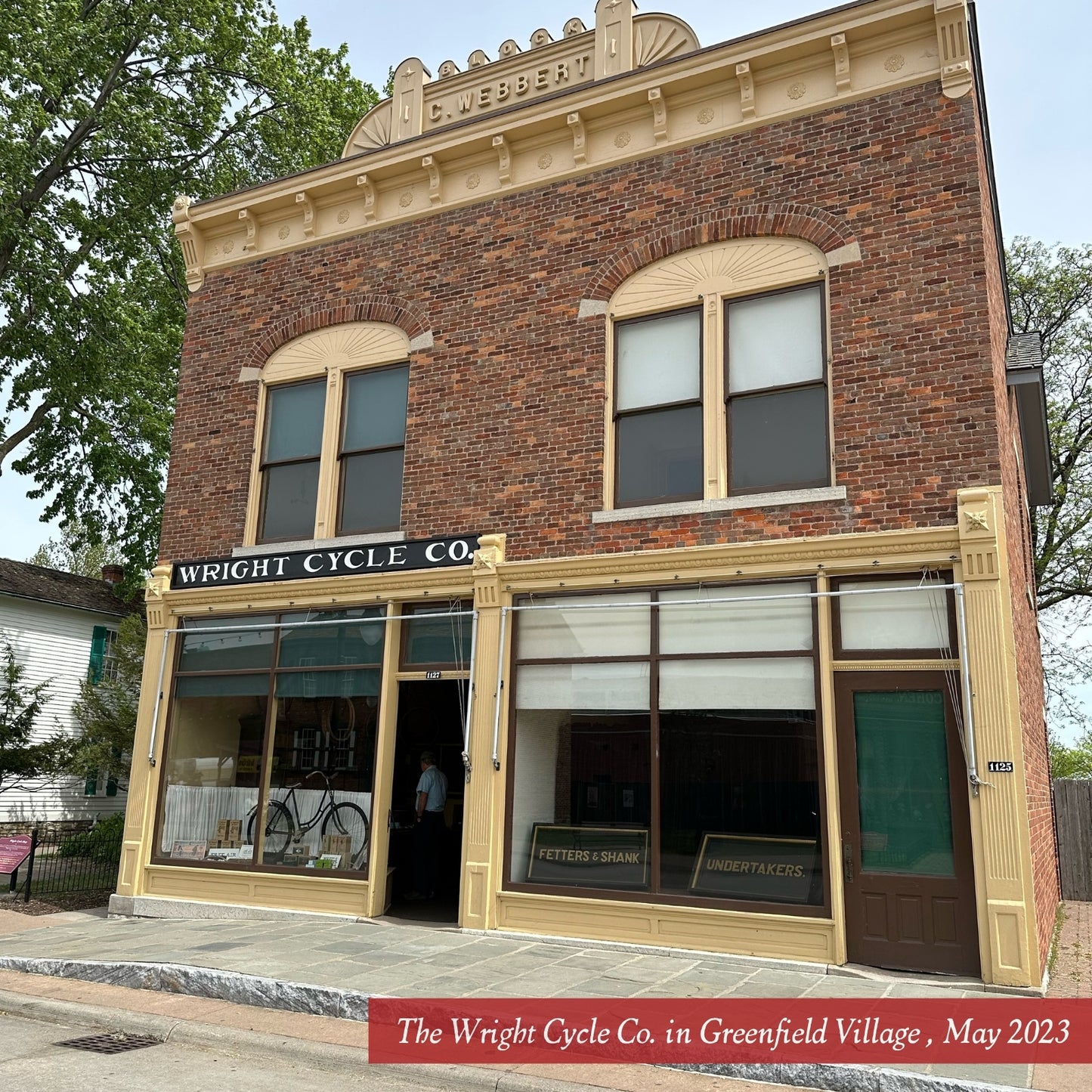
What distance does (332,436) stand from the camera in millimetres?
12977

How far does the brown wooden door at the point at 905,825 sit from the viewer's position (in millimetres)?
8516

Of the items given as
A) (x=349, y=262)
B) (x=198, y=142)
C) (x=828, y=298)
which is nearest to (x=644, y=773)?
(x=828, y=298)

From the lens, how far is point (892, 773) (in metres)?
8.99

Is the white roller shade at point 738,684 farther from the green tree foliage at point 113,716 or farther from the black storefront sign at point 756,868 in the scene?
the green tree foliage at point 113,716

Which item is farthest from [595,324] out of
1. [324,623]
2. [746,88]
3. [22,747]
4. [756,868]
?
[22,747]

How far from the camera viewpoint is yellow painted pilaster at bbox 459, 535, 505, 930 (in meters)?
10.5

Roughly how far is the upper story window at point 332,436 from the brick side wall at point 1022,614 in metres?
6.79

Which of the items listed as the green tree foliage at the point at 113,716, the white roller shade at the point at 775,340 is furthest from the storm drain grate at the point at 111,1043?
the green tree foliage at the point at 113,716

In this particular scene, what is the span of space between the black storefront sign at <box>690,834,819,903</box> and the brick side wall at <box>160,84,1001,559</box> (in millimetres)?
2961

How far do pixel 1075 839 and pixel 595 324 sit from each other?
12.4 metres

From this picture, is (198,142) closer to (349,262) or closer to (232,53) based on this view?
(232,53)

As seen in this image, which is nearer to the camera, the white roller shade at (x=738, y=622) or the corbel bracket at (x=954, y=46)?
the white roller shade at (x=738, y=622)

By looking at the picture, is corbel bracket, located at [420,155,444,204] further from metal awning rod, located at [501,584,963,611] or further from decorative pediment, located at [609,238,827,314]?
metal awning rod, located at [501,584,963,611]

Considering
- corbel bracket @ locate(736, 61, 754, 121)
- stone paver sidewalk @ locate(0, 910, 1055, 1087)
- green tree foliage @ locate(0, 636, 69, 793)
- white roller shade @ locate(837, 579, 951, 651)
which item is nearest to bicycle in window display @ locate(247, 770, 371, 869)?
stone paver sidewalk @ locate(0, 910, 1055, 1087)
